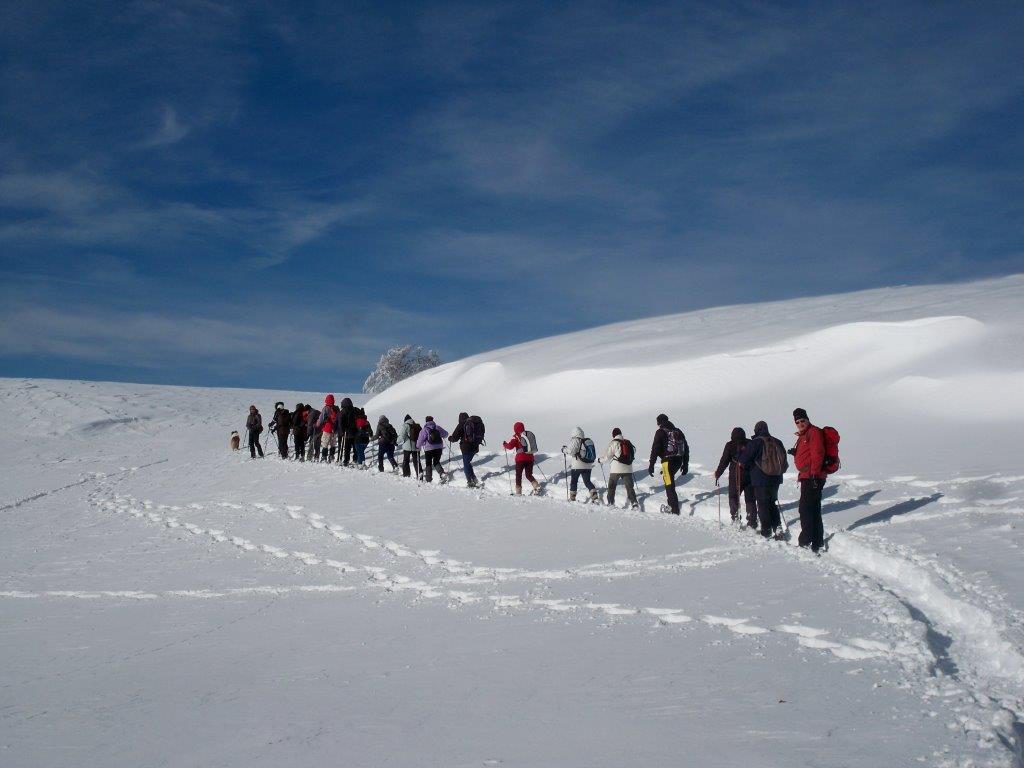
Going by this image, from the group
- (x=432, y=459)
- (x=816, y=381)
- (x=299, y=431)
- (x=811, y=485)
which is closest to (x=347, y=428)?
(x=299, y=431)

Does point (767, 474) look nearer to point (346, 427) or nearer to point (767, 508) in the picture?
point (767, 508)

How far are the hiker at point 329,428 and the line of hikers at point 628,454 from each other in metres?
0.03

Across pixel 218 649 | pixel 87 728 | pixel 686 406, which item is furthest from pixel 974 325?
pixel 87 728

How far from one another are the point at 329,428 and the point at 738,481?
12.6 meters

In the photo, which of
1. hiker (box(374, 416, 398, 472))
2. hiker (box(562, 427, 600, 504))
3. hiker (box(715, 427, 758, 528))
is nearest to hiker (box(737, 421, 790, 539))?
hiker (box(715, 427, 758, 528))

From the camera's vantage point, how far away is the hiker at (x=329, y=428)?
73.9 feet

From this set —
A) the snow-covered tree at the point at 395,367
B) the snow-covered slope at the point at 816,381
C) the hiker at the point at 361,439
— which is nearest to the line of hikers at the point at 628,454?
the hiker at the point at 361,439

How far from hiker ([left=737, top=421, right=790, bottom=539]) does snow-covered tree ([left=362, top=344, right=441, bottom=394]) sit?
68.9 m

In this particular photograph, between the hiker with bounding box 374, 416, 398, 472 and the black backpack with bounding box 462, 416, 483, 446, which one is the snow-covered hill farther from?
the black backpack with bounding box 462, 416, 483, 446

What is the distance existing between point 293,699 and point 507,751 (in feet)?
5.90

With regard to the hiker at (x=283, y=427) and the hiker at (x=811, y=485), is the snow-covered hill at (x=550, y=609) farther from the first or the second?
the hiker at (x=283, y=427)

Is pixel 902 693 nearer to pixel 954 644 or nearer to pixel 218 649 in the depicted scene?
pixel 954 644

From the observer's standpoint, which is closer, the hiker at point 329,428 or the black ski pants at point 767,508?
the black ski pants at point 767,508

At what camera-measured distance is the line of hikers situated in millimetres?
10961
